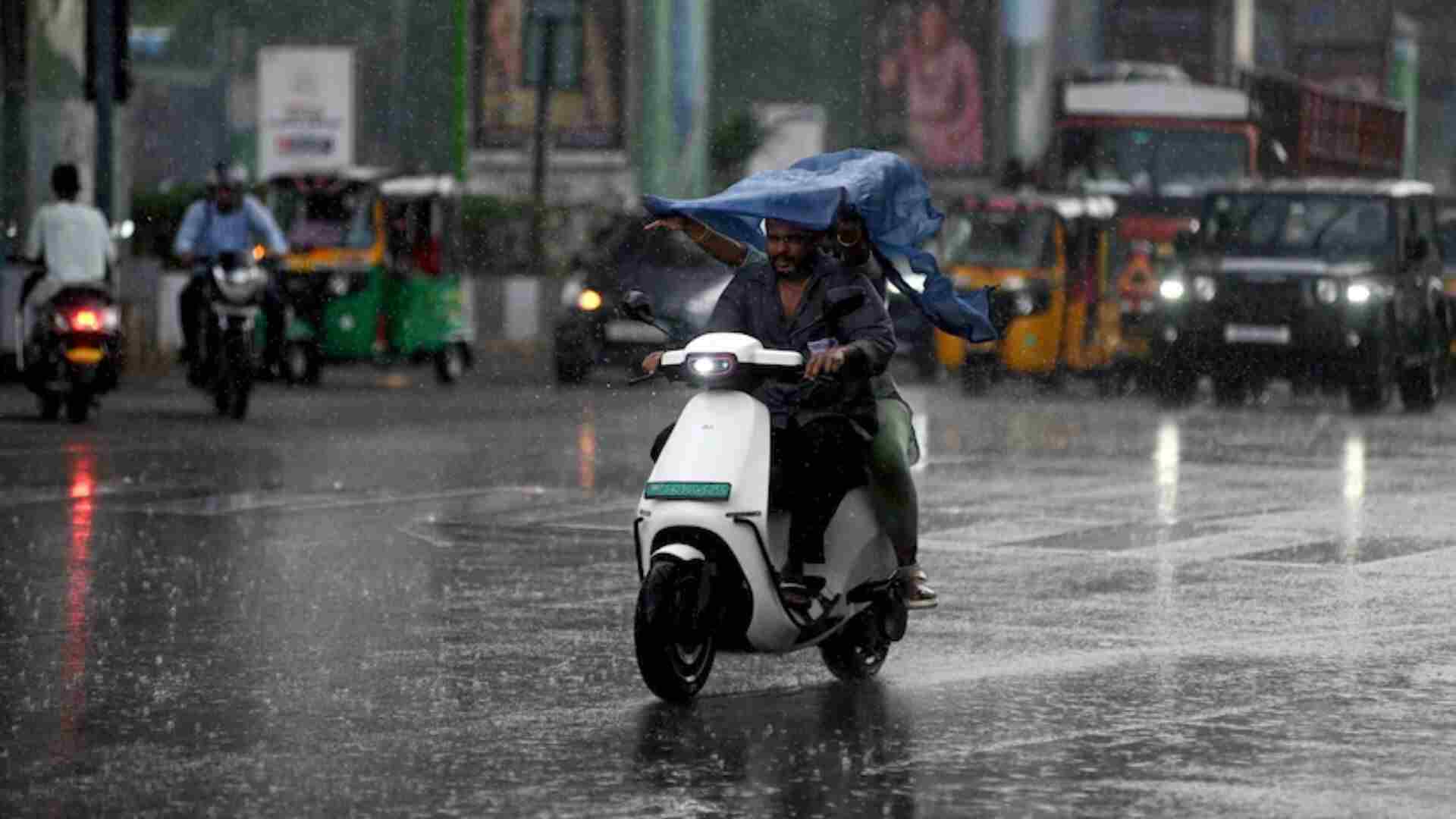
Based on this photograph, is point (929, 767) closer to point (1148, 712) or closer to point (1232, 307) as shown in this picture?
point (1148, 712)

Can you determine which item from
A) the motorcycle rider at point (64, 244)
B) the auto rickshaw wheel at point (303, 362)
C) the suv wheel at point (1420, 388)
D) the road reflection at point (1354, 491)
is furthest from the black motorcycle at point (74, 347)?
the suv wheel at point (1420, 388)

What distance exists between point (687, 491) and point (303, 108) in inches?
1276

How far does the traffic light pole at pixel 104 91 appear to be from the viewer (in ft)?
101

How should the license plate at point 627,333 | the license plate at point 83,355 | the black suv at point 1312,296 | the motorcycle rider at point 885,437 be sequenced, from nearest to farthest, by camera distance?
the motorcycle rider at point 885,437
the license plate at point 83,355
the black suv at point 1312,296
the license plate at point 627,333

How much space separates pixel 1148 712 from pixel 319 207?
2446 centimetres

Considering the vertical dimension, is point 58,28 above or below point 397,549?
above

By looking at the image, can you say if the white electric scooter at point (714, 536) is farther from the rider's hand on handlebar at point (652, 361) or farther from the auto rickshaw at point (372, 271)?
the auto rickshaw at point (372, 271)

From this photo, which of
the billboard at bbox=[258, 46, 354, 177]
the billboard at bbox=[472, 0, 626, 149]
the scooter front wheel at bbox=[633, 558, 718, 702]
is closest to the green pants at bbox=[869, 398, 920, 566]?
the scooter front wheel at bbox=[633, 558, 718, 702]

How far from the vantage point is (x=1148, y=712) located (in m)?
9.20

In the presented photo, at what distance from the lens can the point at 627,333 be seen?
3216 cm

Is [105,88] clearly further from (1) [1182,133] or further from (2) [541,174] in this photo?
(2) [541,174]

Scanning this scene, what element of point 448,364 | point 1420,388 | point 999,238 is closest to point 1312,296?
point 1420,388

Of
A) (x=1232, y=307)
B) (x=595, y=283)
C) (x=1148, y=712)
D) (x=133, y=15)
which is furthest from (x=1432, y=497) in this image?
(x=133, y=15)

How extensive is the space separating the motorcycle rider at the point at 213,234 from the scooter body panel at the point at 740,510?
15541 millimetres
